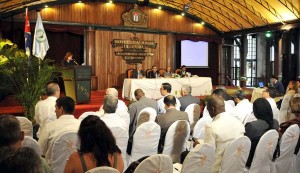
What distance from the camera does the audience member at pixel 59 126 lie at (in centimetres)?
306

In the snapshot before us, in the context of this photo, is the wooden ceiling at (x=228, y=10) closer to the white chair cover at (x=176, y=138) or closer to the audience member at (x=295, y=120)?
the white chair cover at (x=176, y=138)

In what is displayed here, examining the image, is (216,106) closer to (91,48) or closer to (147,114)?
(147,114)

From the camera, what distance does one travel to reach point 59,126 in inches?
122

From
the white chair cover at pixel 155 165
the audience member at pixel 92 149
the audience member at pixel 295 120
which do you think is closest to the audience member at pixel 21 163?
the audience member at pixel 92 149

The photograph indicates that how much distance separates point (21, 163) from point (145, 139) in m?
2.57

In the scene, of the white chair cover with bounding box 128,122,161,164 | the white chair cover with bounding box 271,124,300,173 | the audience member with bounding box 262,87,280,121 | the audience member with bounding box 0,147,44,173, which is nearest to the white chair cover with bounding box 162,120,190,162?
the white chair cover with bounding box 128,122,161,164

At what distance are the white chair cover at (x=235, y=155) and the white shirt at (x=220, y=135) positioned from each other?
0.27ft

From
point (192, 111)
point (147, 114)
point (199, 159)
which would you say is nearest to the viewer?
point (199, 159)

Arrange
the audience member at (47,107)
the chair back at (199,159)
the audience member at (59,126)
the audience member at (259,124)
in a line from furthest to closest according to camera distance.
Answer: the audience member at (47,107), the audience member at (259,124), the audience member at (59,126), the chair back at (199,159)

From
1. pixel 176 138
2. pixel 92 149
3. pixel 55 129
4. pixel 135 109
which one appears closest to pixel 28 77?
pixel 135 109

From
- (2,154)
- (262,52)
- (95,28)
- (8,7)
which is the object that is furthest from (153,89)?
(262,52)

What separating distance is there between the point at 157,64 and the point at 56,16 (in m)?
4.67

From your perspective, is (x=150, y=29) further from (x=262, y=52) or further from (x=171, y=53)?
(x=262, y=52)

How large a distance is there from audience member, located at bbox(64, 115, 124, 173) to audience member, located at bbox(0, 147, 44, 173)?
76 centimetres
